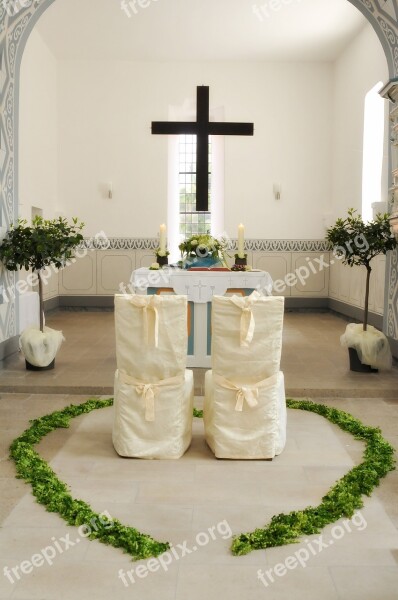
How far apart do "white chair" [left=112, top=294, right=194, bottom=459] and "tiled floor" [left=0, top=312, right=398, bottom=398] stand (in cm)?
186

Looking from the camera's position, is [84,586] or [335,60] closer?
[84,586]

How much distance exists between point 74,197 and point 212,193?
8.61ft

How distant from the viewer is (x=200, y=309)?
6.70m

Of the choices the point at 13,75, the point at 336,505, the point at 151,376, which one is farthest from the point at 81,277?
the point at 336,505

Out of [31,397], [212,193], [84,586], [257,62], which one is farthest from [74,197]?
[84,586]

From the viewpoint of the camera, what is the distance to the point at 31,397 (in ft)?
19.3

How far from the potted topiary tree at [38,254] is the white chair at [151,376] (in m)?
2.50

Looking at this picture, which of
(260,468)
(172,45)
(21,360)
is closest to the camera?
(260,468)

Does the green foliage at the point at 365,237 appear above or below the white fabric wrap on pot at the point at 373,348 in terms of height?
above

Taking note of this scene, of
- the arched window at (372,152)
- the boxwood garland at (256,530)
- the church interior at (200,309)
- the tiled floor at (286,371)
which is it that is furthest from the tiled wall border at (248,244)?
the boxwood garland at (256,530)

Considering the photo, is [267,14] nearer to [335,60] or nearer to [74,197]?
[335,60]

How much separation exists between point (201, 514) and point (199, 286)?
356cm

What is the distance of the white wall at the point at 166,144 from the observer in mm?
12156

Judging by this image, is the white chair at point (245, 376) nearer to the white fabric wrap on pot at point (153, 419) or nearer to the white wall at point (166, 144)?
the white fabric wrap on pot at point (153, 419)
